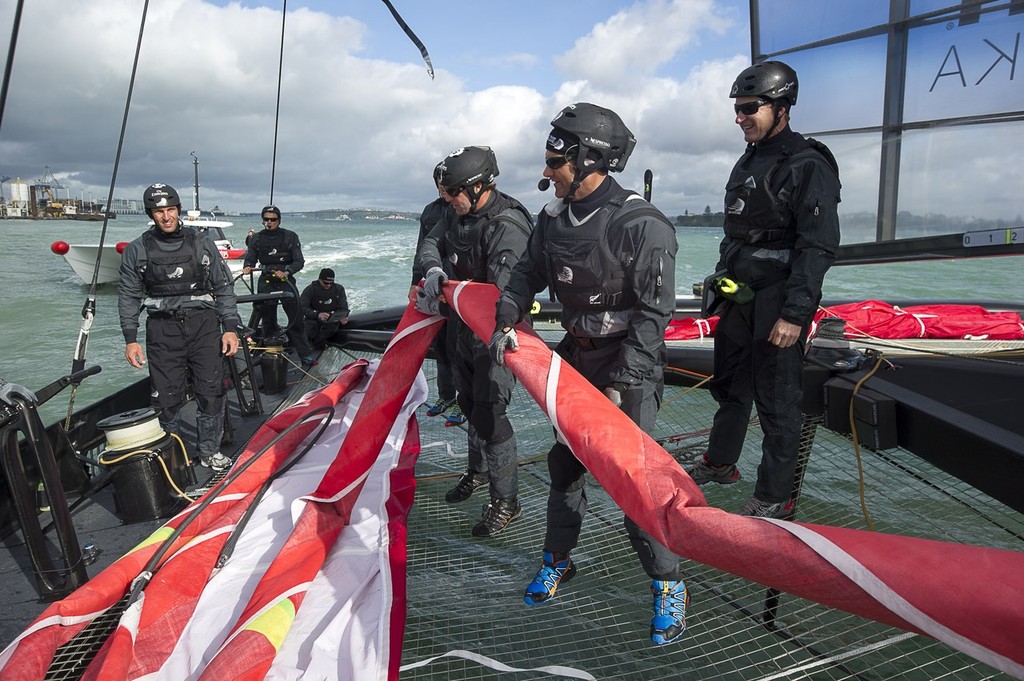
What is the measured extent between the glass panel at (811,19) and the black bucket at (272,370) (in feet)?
15.4

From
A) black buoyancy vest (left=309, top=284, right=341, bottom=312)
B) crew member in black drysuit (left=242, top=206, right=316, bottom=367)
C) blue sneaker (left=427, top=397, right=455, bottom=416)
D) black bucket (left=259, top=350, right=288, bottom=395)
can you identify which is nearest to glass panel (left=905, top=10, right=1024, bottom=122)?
blue sneaker (left=427, top=397, right=455, bottom=416)

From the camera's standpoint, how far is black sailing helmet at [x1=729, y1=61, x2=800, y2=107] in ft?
8.54

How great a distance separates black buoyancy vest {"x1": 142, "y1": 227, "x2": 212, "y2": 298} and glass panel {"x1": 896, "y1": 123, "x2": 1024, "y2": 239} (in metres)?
4.22

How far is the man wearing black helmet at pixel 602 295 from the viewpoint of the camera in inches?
88.8

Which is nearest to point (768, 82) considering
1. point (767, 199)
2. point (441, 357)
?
point (767, 199)

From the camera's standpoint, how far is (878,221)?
387 cm

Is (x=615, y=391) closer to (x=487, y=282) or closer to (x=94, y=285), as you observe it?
(x=487, y=282)

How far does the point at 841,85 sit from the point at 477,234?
7.83 feet

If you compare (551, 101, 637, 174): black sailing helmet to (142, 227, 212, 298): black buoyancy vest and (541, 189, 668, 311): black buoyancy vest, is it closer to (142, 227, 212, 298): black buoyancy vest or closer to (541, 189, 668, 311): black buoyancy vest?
(541, 189, 668, 311): black buoyancy vest

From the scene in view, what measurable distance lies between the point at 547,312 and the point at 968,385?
4212 millimetres

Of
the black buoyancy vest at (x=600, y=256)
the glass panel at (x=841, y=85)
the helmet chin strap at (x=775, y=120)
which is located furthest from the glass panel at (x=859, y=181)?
the black buoyancy vest at (x=600, y=256)

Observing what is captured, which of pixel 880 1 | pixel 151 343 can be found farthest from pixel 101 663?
pixel 880 1

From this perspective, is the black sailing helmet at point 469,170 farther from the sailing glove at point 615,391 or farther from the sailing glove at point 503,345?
the sailing glove at point 615,391

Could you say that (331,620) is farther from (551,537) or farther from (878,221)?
(878,221)
